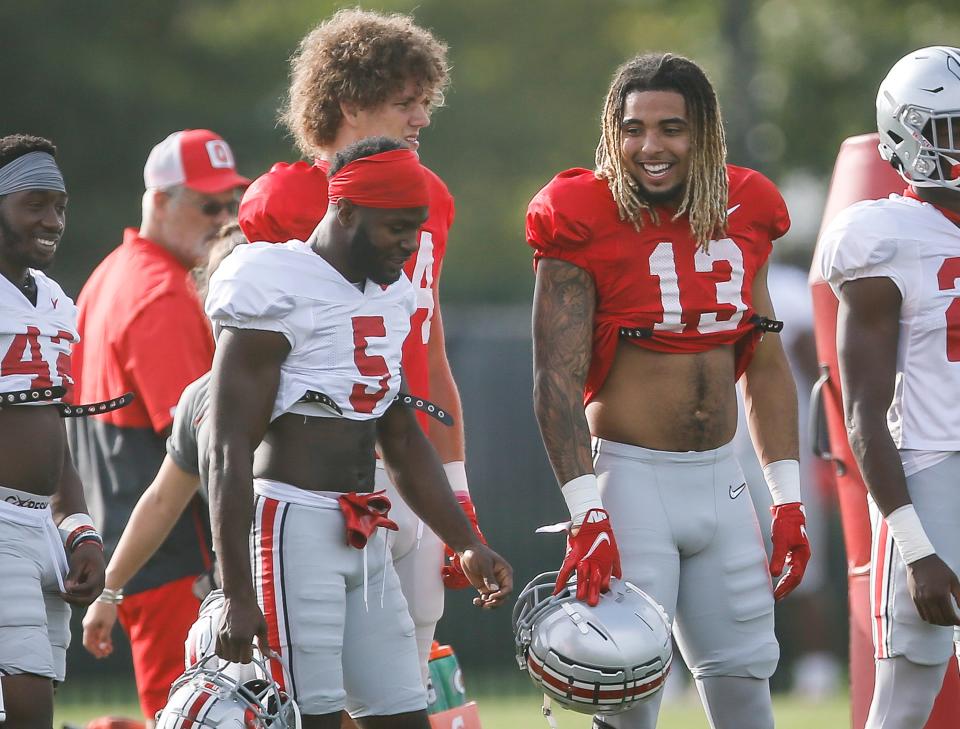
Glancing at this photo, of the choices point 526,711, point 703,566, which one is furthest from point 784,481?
point 526,711

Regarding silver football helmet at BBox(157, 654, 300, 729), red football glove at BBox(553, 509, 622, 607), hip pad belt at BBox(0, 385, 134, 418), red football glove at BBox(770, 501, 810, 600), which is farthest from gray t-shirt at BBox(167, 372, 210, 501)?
red football glove at BBox(770, 501, 810, 600)

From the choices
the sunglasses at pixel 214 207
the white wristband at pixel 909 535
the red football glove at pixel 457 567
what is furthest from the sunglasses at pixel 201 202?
the white wristband at pixel 909 535

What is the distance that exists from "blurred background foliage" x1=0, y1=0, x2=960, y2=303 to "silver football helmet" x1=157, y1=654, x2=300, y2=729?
1228 centimetres

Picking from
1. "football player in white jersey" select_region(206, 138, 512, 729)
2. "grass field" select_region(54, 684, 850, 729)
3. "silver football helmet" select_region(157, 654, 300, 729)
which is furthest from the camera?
"grass field" select_region(54, 684, 850, 729)

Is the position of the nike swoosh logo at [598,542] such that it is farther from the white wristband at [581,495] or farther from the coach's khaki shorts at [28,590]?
the coach's khaki shorts at [28,590]

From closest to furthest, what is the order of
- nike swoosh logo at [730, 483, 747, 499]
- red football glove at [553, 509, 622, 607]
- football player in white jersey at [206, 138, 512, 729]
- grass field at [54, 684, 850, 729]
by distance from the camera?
1. football player in white jersey at [206, 138, 512, 729]
2. red football glove at [553, 509, 622, 607]
3. nike swoosh logo at [730, 483, 747, 499]
4. grass field at [54, 684, 850, 729]

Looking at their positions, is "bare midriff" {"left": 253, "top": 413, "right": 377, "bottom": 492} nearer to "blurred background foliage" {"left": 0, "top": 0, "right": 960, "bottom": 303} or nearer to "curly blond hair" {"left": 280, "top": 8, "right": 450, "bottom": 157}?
"curly blond hair" {"left": 280, "top": 8, "right": 450, "bottom": 157}

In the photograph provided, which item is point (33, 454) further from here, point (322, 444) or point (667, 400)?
point (667, 400)

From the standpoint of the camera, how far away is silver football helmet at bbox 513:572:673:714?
4.00m

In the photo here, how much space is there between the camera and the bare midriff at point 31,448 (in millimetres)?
4422

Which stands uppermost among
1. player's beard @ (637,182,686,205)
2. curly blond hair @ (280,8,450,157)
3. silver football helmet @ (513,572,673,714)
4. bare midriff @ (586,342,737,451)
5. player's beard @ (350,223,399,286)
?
curly blond hair @ (280,8,450,157)

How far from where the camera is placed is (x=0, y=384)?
441 cm

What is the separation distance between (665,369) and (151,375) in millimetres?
1803

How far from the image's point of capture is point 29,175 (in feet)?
15.0
